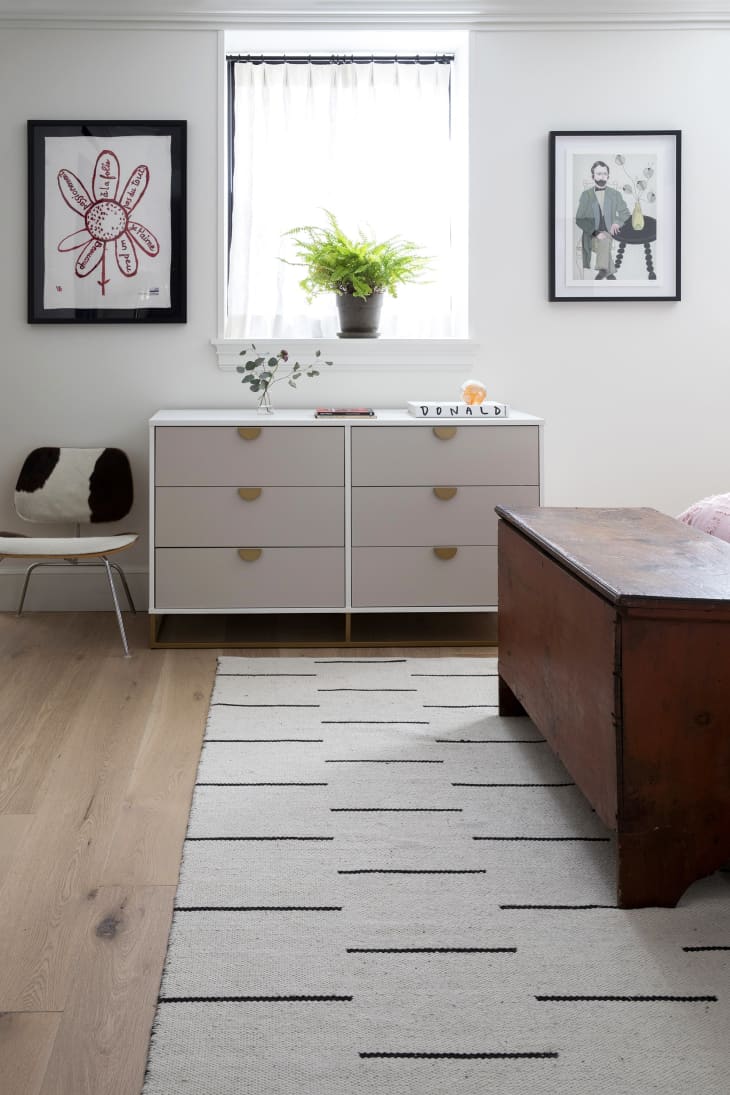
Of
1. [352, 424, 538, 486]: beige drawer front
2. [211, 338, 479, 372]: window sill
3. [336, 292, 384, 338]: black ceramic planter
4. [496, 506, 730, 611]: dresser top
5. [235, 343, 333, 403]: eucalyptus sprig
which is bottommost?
[496, 506, 730, 611]: dresser top

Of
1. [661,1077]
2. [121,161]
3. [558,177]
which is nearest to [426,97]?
[558,177]

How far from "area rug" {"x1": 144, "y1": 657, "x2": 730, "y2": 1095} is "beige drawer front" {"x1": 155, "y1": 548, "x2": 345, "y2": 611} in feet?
3.33

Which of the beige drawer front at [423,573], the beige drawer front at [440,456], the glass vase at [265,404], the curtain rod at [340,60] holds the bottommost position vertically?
the beige drawer front at [423,573]

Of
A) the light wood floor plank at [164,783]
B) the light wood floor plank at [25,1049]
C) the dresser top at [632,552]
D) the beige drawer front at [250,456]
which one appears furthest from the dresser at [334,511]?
the light wood floor plank at [25,1049]

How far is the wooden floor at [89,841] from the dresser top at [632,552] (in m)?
0.93

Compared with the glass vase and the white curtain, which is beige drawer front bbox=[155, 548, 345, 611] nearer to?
the glass vase

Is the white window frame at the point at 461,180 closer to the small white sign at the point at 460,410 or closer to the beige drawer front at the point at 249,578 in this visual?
the small white sign at the point at 460,410

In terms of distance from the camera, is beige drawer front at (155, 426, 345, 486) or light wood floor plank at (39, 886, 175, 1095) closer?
light wood floor plank at (39, 886, 175, 1095)

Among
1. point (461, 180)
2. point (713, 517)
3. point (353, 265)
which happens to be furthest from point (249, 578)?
point (461, 180)

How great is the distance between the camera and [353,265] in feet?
13.1

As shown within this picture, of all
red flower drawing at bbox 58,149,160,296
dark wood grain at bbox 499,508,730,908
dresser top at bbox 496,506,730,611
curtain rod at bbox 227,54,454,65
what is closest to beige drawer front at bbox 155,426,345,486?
red flower drawing at bbox 58,149,160,296

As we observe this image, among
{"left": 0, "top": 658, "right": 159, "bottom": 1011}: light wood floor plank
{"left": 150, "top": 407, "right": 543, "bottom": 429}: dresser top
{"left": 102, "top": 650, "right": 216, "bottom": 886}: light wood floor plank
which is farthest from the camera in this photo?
{"left": 150, "top": 407, "right": 543, "bottom": 429}: dresser top

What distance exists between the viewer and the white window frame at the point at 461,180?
4086 millimetres

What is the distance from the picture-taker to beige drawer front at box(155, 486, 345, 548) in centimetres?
366
